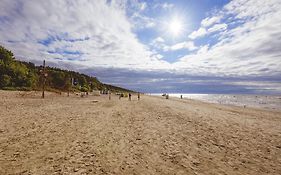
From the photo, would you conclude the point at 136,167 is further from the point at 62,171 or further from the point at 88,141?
the point at 88,141

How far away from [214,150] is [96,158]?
18.2ft

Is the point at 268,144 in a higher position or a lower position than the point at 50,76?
lower

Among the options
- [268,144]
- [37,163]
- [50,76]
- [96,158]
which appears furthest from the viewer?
[50,76]

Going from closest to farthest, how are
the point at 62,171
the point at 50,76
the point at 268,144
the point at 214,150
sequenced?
the point at 62,171, the point at 214,150, the point at 268,144, the point at 50,76

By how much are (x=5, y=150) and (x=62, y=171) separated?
12.2 feet

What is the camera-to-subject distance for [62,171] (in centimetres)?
700

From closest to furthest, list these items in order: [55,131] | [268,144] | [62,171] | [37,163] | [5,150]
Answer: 1. [62,171]
2. [37,163]
3. [5,150]
4. [268,144]
5. [55,131]

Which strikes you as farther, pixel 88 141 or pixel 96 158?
pixel 88 141

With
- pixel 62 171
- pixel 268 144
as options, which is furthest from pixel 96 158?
pixel 268 144

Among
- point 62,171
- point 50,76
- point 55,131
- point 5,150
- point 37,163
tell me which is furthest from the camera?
point 50,76

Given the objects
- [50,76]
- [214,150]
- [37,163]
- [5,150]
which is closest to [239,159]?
[214,150]

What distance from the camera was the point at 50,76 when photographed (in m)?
84.8

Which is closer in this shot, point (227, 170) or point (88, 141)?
point (227, 170)

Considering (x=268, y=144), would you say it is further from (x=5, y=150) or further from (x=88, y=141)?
(x=5, y=150)
